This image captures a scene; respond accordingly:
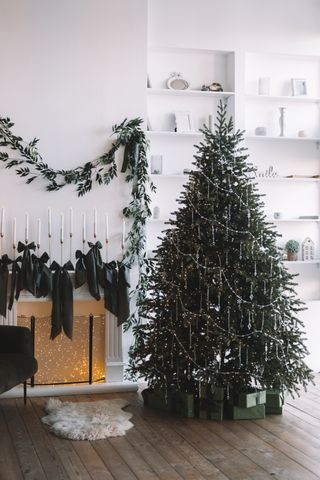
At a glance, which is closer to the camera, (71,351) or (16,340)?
(16,340)

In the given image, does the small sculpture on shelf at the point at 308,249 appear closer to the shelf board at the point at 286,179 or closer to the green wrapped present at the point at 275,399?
the shelf board at the point at 286,179

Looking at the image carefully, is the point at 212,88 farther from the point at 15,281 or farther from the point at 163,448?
the point at 163,448

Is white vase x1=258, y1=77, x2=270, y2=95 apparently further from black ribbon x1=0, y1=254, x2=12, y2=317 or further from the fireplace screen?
black ribbon x1=0, y1=254, x2=12, y2=317

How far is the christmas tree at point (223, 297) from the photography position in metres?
4.67

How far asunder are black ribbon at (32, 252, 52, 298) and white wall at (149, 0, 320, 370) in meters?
2.21

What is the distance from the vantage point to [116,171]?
226 inches

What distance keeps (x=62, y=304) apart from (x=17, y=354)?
70 centimetres

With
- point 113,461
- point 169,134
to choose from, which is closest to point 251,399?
point 113,461

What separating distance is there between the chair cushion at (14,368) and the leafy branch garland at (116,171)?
1.05 m

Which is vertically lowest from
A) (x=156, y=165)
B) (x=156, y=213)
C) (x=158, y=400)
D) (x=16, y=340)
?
(x=158, y=400)

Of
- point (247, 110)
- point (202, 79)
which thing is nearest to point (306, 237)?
point (247, 110)

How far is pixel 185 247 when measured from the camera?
4789 millimetres

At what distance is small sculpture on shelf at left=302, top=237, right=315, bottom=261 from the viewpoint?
21.2 ft

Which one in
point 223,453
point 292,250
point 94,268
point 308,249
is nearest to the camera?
point 223,453
